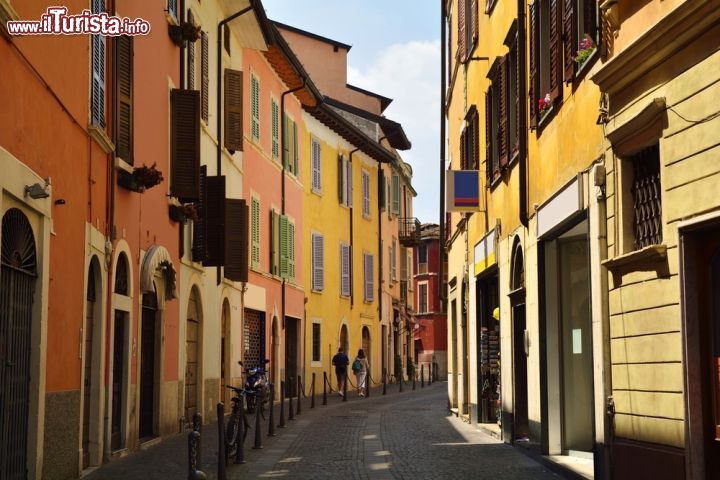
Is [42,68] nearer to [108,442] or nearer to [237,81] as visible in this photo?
[108,442]

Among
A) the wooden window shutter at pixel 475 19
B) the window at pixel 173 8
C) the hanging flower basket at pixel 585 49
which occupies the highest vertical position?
the wooden window shutter at pixel 475 19

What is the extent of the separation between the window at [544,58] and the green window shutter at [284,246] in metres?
16.0

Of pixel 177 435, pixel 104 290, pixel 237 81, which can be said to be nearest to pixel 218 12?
pixel 237 81

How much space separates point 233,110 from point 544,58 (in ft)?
34.9

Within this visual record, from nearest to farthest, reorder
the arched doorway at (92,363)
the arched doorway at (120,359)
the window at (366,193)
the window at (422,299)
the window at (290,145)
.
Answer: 1. the arched doorway at (92,363)
2. the arched doorway at (120,359)
3. the window at (290,145)
4. the window at (366,193)
5. the window at (422,299)

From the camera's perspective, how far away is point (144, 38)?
16.5 meters

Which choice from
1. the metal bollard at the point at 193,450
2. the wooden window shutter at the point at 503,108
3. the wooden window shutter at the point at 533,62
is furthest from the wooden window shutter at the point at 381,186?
the metal bollard at the point at 193,450

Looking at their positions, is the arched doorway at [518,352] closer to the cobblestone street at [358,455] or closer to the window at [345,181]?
the cobblestone street at [358,455]

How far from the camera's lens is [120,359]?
1548 cm

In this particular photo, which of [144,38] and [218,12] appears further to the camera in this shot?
[218,12]

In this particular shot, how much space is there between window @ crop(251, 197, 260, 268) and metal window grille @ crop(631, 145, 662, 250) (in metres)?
17.4

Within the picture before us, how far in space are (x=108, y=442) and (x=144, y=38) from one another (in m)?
5.76

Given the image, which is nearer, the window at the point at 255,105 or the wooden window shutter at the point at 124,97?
the wooden window shutter at the point at 124,97

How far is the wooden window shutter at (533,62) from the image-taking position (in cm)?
1437
